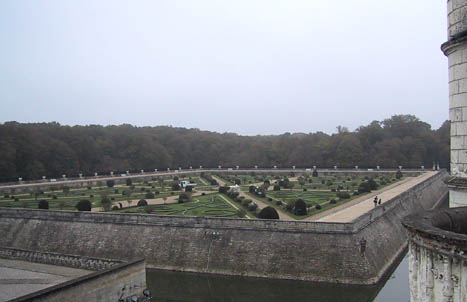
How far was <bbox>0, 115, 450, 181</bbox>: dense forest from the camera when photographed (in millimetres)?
43406

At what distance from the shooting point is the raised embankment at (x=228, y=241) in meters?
17.1

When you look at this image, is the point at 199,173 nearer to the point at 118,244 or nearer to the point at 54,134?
the point at 54,134

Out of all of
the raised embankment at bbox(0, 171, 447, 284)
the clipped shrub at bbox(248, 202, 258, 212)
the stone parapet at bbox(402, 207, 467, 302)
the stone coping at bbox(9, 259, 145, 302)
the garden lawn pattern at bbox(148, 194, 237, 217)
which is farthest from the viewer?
the clipped shrub at bbox(248, 202, 258, 212)

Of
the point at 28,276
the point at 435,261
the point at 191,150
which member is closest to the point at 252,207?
the point at 28,276

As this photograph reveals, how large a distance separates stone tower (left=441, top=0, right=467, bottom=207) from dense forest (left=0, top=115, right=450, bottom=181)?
40859 millimetres

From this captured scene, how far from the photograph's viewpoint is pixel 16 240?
2288cm

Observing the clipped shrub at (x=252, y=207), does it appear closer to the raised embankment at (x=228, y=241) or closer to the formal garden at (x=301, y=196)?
the formal garden at (x=301, y=196)

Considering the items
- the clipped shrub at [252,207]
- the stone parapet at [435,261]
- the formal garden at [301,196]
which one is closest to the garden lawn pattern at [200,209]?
the clipped shrub at [252,207]

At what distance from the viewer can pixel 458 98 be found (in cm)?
552

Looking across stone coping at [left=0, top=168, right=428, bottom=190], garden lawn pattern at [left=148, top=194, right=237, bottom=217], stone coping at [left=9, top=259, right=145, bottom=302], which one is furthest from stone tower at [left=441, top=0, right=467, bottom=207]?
stone coping at [left=0, top=168, right=428, bottom=190]

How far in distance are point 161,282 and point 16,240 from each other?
32.5 ft

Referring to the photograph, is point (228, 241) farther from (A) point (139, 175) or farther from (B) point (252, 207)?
(A) point (139, 175)

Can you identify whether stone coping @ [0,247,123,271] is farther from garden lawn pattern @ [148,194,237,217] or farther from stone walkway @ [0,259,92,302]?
garden lawn pattern @ [148,194,237,217]

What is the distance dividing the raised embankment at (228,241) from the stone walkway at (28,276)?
152 inches
